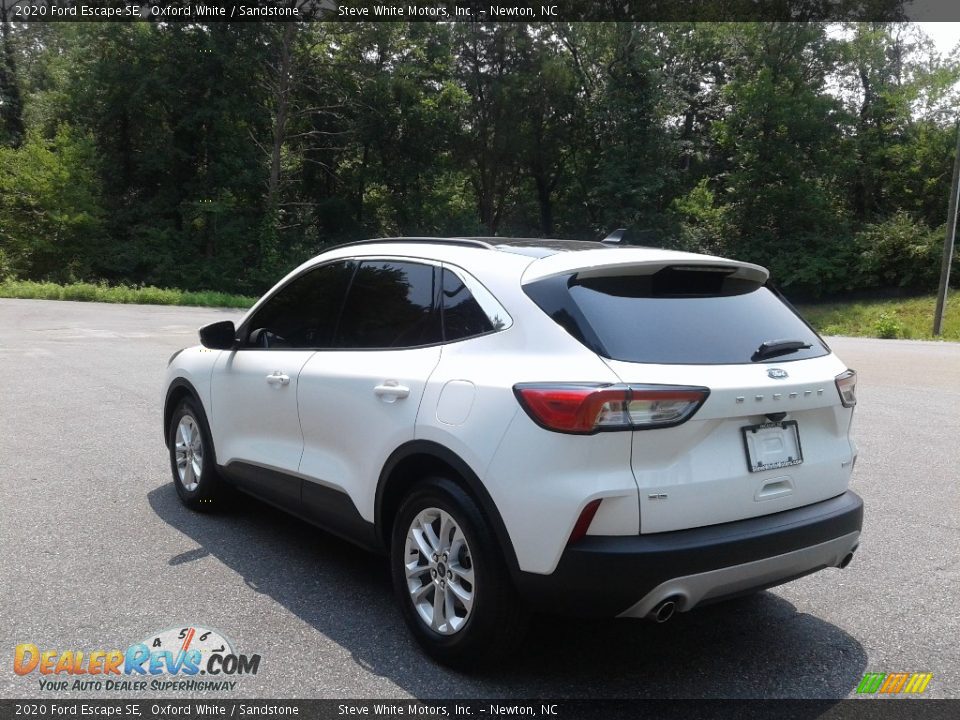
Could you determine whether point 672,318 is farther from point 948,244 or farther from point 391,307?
point 948,244

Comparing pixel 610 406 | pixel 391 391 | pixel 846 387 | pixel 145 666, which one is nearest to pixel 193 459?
pixel 145 666

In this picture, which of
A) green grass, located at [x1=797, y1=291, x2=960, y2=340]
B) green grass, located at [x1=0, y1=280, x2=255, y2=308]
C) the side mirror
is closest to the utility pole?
green grass, located at [x1=797, y1=291, x2=960, y2=340]

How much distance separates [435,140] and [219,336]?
139 ft

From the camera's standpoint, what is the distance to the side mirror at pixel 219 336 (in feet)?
16.6

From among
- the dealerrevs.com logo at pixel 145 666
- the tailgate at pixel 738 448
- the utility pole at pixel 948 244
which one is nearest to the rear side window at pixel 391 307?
the tailgate at pixel 738 448

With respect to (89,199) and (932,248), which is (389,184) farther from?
(932,248)

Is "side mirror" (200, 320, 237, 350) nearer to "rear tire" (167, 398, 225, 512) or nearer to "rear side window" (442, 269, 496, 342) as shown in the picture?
"rear tire" (167, 398, 225, 512)

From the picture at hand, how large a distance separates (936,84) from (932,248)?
11368 millimetres

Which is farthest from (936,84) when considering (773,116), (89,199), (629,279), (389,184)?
(629,279)

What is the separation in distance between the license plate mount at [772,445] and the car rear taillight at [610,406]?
1.06 ft

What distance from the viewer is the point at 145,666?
11.3 ft

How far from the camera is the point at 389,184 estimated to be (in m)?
46.2

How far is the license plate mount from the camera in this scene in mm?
3193

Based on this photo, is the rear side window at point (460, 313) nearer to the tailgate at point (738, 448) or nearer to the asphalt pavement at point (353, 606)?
the tailgate at point (738, 448)
